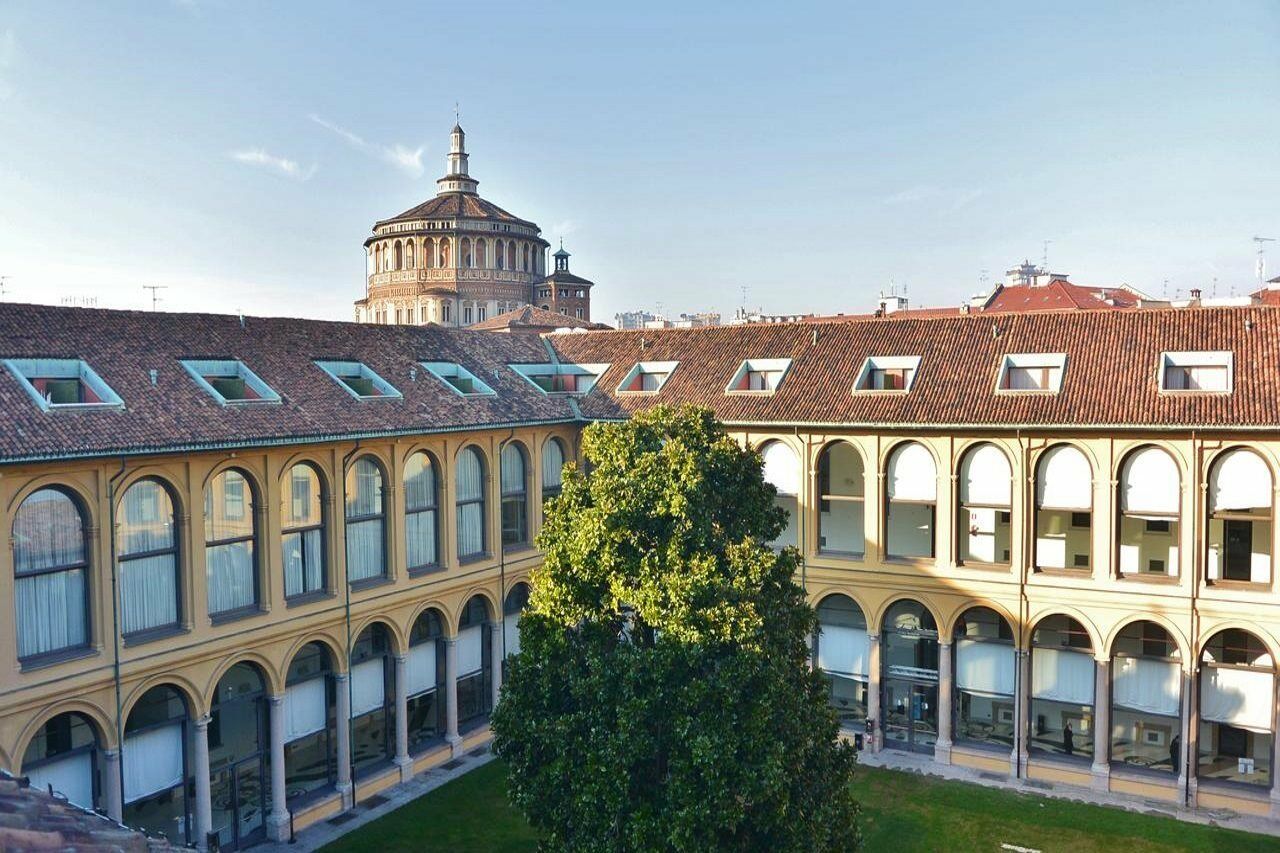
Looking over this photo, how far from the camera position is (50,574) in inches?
838

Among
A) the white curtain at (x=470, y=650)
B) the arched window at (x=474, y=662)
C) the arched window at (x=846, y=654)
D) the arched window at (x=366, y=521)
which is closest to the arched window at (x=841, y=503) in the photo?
the arched window at (x=846, y=654)

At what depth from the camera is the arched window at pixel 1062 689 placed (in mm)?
30391

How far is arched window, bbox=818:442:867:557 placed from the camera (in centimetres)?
3394

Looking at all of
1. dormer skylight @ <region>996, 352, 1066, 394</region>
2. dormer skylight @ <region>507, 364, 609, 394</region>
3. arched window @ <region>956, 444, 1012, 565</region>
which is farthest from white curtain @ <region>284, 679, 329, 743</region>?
dormer skylight @ <region>996, 352, 1066, 394</region>

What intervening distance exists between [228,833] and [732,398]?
67.8 ft

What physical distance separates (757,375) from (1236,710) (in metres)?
18.5

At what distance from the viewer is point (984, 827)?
89.4ft

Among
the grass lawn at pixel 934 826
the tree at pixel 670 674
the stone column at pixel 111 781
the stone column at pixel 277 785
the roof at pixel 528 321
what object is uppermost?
the roof at pixel 528 321

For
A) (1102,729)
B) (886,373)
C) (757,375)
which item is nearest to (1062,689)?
(1102,729)

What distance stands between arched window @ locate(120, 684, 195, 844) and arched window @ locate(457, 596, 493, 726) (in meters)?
10.0

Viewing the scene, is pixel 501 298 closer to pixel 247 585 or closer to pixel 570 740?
pixel 247 585

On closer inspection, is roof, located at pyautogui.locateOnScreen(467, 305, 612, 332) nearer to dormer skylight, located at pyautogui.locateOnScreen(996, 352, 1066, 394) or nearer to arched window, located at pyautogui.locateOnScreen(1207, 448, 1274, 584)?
dormer skylight, located at pyautogui.locateOnScreen(996, 352, 1066, 394)

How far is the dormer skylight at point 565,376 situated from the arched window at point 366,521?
37.3 feet

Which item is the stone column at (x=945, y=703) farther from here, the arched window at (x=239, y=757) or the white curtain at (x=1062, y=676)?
the arched window at (x=239, y=757)
